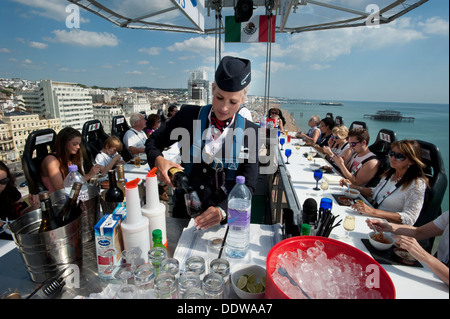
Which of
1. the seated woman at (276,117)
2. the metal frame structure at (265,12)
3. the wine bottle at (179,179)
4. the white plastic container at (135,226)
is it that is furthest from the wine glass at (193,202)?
the seated woman at (276,117)

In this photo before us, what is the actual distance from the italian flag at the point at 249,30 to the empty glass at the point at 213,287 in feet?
19.0

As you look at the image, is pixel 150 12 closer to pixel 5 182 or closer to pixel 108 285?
pixel 5 182

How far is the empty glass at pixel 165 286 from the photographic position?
80 centimetres

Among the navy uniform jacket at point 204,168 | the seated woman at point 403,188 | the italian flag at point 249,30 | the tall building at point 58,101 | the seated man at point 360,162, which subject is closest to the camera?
the navy uniform jacket at point 204,168

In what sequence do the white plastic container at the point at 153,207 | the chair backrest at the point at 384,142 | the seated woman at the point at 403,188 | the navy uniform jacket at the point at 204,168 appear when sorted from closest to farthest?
the white plastic container at the point at 153,207
the navy uniform jacket at the point at 204,168
the seated woman at the point at 403,188
the chair backrest at the point at 384,142

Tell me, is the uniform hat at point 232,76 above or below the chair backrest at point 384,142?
above

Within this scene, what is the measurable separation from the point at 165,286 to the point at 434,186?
2.88 m

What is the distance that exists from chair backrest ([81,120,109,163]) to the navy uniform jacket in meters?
3.36

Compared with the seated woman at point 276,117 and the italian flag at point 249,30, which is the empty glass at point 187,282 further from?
the seated woman at point 276,117

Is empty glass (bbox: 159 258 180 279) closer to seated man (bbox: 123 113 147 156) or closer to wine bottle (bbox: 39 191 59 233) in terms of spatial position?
wine bottle (bbox: 39 191 59 233)
